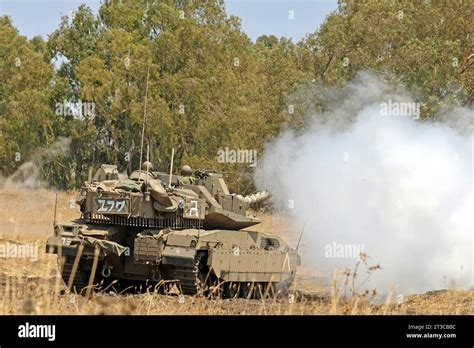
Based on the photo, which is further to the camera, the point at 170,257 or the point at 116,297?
the point at 170,257

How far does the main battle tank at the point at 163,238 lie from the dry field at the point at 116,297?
73 cm

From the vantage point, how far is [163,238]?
17.3 meters

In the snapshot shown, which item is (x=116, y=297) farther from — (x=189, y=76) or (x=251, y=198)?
(x=189, y=76)

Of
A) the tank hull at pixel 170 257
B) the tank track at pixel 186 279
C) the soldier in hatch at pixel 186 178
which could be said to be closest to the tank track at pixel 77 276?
the tank hull at pixel 170 257

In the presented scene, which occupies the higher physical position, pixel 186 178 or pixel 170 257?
pixel 186 178

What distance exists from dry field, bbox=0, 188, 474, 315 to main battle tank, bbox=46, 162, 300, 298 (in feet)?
2.39

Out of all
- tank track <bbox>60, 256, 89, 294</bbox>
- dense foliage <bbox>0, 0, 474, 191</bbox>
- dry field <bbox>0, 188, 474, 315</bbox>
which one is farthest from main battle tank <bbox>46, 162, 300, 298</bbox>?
dense foliage <bbox>0, 0, 474, 191</bbox>

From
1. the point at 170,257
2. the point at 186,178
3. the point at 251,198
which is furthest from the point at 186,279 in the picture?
the point at 251,198

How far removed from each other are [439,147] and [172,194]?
767 cm

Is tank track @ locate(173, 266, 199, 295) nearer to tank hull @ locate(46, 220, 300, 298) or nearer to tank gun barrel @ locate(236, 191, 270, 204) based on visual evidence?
tank hull @ locate(46, 220, 300, 298)

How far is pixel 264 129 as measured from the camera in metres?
32.8

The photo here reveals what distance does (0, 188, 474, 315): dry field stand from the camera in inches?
387

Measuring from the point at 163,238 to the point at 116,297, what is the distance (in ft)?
5.60
